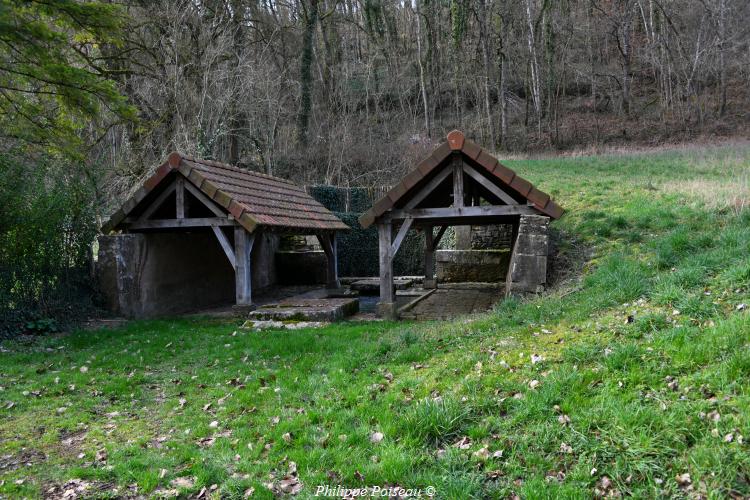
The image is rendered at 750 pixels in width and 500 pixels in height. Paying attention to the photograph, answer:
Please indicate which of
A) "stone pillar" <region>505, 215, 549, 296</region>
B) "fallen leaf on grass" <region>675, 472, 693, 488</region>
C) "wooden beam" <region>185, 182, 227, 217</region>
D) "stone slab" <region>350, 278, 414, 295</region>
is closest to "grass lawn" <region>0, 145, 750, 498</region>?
"fallen leaf on grass" <region>675, 472, 693, 488</region>

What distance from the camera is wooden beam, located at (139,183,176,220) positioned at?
10367mm

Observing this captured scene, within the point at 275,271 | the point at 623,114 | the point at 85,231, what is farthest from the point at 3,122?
the point at 623,114

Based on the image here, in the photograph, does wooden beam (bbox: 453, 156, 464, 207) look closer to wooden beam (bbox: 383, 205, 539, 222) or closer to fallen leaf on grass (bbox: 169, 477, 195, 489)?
wooden beam (bbox: 383, 205, 539, 222)

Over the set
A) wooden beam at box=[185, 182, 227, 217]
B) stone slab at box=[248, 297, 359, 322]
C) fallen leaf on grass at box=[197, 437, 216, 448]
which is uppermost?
wooden beam at box=[185, 182, 227, 217]

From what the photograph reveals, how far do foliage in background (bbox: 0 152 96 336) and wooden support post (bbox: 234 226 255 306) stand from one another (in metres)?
2.83

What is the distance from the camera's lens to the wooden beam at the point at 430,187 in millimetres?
9617

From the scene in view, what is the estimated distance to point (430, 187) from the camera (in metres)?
9.67

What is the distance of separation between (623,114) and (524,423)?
30.5 meters

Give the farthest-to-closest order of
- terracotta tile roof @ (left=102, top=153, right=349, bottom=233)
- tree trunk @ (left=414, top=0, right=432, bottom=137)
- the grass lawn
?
tree trunk @ (left=414, top=0, right=432, bottom=137) → terracotta tile roof @ (left=102, top=153, right=349, bottom=233) → the grass lawn

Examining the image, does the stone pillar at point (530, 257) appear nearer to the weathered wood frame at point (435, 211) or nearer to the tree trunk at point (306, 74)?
the weathered wood frame at point (435, 211)

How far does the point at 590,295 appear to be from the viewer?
21.9 feet

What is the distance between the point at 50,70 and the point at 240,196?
3.82 metres

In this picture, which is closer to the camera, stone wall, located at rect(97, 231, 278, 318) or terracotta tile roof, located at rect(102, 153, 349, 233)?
terracotta tile roof, located at rect(102, 153, 349, 233)

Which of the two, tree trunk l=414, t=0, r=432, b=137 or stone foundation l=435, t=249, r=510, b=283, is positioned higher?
tree trunk l=414, t=0, r=432, b=137
